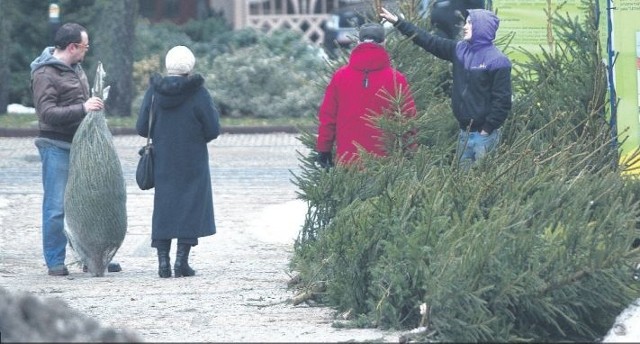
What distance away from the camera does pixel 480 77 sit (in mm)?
9406

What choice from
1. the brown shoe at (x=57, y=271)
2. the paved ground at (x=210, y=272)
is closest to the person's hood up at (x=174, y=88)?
the paved ground at (x=210, y=272)

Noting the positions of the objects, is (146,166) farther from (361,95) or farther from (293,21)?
(293,21)

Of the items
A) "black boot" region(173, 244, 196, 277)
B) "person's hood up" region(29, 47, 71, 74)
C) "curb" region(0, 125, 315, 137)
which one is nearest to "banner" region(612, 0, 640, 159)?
"black boot" region(173, 244, 196, 277)

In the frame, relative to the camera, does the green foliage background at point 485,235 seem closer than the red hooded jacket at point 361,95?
Yes

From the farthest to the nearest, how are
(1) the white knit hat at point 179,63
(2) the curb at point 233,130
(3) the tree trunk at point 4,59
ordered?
(3) the tree trunk at point 4,59
(2) the curb at point 233,130
(1) the white knit hat at point 179,63

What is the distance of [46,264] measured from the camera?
10.1 m

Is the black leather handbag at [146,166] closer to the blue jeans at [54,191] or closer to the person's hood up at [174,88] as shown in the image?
the person's hood up at [174,88]

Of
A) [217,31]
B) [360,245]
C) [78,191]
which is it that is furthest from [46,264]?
[217,31]

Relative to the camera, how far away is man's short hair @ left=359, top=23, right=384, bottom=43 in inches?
368

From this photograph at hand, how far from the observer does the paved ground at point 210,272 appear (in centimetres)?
743

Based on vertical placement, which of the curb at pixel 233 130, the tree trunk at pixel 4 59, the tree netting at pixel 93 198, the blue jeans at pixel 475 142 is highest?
the blue jeans at pixel 475 142

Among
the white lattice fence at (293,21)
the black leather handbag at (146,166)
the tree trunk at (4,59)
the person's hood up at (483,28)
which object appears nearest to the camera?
the person's hood up at (483,28)

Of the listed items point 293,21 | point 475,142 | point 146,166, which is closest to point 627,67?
point 475,142

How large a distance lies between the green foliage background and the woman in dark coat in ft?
2.53
